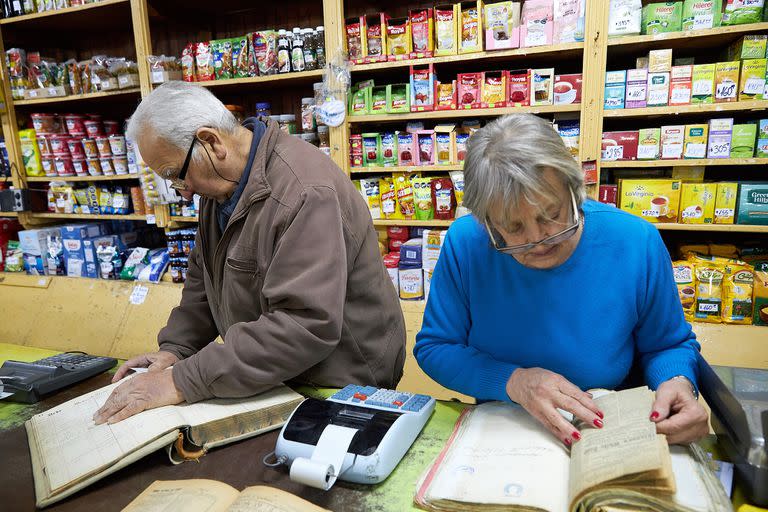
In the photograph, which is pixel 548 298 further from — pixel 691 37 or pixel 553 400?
pixel 691 37

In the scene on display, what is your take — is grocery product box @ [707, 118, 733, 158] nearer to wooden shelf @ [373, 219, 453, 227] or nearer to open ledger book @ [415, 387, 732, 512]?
wooden shelf @ [373, 219, 453, 227]

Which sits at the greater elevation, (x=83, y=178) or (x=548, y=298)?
(x=83, y=178)

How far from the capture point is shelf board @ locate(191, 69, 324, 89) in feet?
9.43

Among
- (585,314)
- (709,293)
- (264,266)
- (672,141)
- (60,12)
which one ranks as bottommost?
(709,293)

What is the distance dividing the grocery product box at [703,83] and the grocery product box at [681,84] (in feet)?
0.06

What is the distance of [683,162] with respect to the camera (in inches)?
95.6

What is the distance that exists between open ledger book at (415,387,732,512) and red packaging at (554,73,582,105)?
1930mm

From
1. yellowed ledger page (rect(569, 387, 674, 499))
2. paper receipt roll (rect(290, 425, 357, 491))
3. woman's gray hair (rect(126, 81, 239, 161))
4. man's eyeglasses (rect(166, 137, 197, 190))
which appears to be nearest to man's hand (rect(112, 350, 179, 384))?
man's eyeglasses (rect(166, 137, 197, 190))

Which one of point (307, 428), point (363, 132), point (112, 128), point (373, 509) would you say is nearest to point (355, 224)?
point (307, 428)

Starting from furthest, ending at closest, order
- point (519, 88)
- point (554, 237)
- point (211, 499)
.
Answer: point (519, 88)
point (554, 237)
point (211, 499)

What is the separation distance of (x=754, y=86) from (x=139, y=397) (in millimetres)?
2724

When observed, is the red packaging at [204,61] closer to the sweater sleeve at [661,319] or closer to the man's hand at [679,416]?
the sweater sleeve at [661,319]

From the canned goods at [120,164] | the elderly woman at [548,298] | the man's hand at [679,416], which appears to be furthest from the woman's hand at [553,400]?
the canned goods at [120,164]

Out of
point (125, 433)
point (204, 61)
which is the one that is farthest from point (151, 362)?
point (204, 61)
